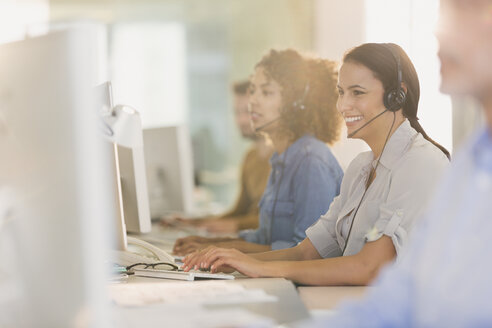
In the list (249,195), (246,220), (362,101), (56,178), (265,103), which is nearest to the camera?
(56,178)

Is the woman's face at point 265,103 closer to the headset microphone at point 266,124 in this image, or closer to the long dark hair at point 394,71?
the headset microphone at point 266,124

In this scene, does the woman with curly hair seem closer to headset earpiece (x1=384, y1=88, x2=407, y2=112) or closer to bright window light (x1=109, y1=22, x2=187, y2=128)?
headset earpiece (x1=384, y1=88, x2=407, y2=112)

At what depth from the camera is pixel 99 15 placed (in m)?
7.06

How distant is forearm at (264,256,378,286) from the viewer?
1.67 metres

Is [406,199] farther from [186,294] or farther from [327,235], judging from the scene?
[186,294]

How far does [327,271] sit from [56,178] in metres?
0.91

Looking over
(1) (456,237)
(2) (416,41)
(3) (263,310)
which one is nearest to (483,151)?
(1) (456,237)

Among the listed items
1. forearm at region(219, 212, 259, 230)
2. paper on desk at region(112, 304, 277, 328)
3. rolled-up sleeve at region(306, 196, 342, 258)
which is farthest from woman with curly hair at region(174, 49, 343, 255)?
paper on desk at region(112, 304, 277, 328)

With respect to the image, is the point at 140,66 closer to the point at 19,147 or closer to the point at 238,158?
the point at 238,158

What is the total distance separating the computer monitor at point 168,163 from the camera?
11.6 feet

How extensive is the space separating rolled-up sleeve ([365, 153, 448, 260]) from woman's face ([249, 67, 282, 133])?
1.06 meters

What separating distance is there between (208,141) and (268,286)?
5.58 meters

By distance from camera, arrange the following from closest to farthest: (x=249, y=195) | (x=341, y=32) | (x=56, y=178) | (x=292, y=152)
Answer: (x=56, y=178)
(x=292, y=152)
(x=341, y=32)
(x=249, y=195)

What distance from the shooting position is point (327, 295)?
5.13 feet
